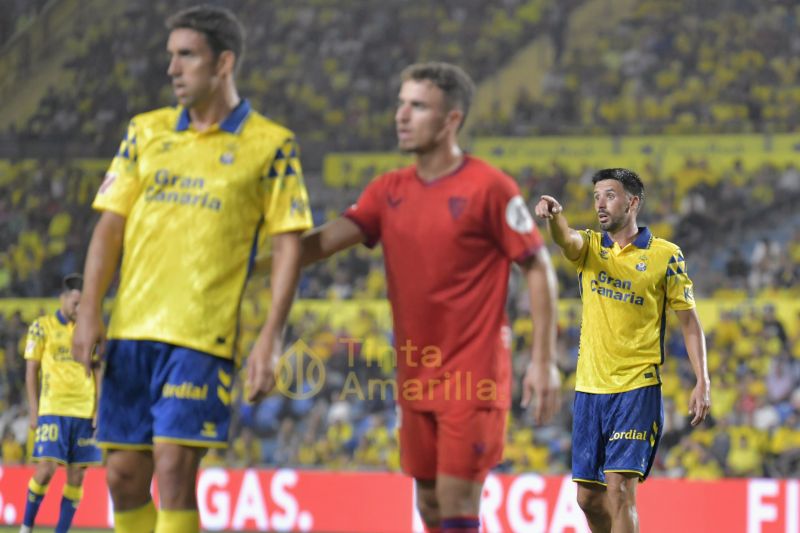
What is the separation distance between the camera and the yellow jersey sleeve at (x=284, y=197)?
461 centimetres

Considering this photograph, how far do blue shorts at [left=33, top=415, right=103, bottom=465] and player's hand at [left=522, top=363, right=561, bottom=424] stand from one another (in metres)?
6.36

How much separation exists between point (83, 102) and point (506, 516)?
1295cm

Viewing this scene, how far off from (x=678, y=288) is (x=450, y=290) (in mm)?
2605

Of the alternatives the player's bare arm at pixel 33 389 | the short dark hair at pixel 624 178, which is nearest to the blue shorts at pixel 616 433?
the short dark hair at pixel 624 178

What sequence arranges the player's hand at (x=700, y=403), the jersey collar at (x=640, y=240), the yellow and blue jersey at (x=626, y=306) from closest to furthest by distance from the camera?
the player's hand at (x=700, y=403) < the yellow and blue jersey at (x=626, y=306) < the jersey collar at (x=640, y=240)

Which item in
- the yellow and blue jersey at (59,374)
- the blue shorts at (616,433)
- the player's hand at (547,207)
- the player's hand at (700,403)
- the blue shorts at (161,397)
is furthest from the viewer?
the yellow and blue jersey at (59,374)

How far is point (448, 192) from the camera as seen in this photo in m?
4.85

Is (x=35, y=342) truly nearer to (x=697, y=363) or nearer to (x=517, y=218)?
(x=697, y=363)

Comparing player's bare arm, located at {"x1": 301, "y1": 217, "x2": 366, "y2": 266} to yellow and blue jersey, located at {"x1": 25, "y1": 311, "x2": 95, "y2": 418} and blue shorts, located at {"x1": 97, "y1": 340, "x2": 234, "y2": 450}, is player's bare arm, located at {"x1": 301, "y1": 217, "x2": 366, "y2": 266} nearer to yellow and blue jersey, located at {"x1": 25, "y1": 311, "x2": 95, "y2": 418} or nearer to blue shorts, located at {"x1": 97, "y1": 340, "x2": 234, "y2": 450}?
blue shorts, located at {"x1": 97, "y1": 340, "x2": 234, "y2": 450}

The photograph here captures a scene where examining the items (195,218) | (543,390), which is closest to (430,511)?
→ (543,390)

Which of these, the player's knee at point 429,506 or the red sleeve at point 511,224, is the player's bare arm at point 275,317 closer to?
the red sleeve at point 511,224

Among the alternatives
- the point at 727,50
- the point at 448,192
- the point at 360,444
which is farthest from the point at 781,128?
the point at 448,192

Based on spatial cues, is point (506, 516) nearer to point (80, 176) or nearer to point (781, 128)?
point (781, 128)

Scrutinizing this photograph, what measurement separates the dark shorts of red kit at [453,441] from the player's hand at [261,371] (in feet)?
2.37
